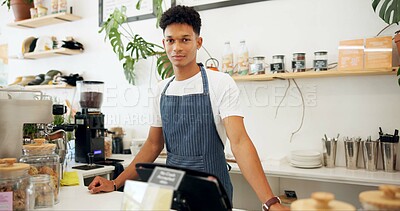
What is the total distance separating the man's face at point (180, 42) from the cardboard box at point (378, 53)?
4.58 feet

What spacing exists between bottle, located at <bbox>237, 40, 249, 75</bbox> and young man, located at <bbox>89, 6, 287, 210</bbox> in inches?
42.5

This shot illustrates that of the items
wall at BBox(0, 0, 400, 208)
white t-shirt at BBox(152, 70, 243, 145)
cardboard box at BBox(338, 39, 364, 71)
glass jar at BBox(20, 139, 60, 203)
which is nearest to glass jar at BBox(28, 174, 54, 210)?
glass jar at BBox(20, 139, 60, 203)

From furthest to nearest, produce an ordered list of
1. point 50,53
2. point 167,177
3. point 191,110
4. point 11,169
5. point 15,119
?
point 50,53 → point 191,110 → point 15,119 → point 11,169 → point 167,177

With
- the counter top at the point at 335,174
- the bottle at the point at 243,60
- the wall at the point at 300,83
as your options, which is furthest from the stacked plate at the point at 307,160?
the bottle at the point at 243,60

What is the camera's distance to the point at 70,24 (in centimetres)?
441

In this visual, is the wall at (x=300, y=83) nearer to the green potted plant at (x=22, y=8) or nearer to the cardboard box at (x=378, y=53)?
the cardboard box at (x=378, y=53)

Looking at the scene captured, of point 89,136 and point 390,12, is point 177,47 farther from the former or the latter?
point 390,12

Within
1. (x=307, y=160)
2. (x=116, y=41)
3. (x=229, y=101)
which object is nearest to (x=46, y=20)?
(x=116, y=41)

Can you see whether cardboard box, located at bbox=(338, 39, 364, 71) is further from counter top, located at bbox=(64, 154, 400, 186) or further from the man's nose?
the man's nose

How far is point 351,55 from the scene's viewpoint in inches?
99.3

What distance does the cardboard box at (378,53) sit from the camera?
239 cm

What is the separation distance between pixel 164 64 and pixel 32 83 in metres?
2.24

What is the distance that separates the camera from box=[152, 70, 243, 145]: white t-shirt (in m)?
1.74

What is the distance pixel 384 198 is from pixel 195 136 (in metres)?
1.18
